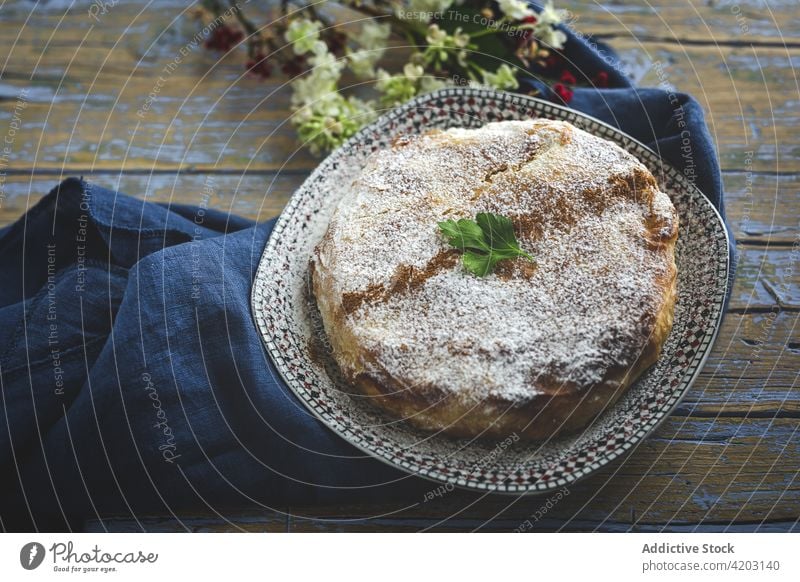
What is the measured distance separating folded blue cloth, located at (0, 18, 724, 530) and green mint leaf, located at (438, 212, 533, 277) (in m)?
0.35

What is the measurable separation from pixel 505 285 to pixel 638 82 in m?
0.74

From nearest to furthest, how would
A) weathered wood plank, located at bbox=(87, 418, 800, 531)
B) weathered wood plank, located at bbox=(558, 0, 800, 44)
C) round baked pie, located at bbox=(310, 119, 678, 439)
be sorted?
1. round baked pie, located at bbox=(310, 119, 678, 439)
2. weathered wood plank, located at bbox=(87, 418, 800, 531)
3. weathered wood plank, located at bbox=(558, 0, 800, 44)

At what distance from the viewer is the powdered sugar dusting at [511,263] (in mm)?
1105

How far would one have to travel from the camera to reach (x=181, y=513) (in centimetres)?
123

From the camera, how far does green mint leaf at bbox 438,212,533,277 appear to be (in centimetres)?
116

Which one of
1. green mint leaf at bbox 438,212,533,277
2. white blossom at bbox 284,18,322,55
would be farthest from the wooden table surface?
green mint leaf at bbox 438,212,533,277

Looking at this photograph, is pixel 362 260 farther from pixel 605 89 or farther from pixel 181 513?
pixel 605 89

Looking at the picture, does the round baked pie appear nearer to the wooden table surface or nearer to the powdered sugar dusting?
the powdered sugar dusting

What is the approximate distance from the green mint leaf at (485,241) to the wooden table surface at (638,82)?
0.38m

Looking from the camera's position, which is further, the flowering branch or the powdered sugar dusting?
the flowering branch

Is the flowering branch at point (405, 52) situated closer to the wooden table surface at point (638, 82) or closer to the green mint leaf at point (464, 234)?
the wooden table surface at point (638, 82)

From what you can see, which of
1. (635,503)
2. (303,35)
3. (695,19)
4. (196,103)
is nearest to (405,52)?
(303,35)
